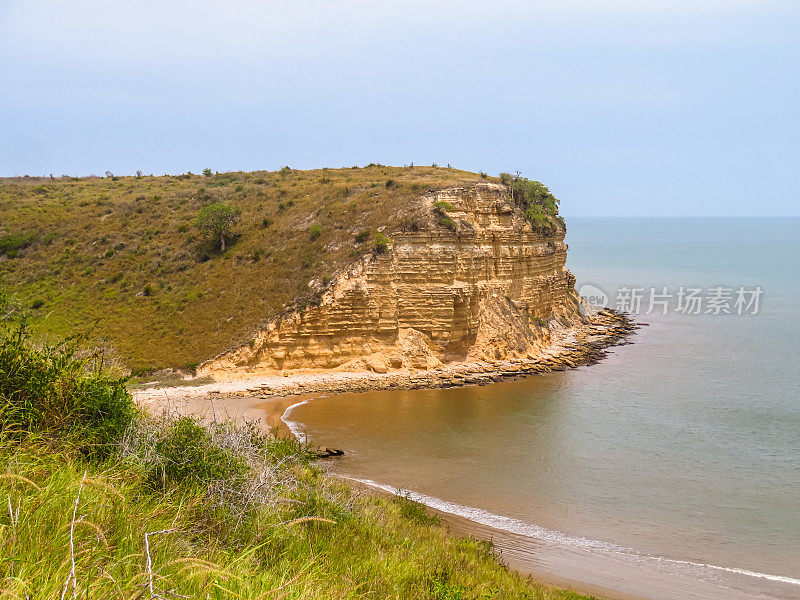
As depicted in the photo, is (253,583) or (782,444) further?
(782,444)

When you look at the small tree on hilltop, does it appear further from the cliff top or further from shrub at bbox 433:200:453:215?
shrub at bbox 433:200:453:215

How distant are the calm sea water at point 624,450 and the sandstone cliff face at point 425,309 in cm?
365

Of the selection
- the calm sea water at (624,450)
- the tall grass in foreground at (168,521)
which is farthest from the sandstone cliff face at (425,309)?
the tall grass in foreground at (168,521)

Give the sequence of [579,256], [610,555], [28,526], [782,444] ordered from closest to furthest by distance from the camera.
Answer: [28,526] < [610,555] < [782,444] < [579,256]

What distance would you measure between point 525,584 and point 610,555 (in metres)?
5.42

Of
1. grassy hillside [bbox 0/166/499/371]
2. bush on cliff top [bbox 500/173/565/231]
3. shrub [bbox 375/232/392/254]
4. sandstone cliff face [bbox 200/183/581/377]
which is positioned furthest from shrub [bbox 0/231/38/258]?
bush on cliff top [bbox 500/173/565/231]

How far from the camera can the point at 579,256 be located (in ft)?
392

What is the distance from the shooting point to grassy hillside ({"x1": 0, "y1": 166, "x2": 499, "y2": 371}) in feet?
103

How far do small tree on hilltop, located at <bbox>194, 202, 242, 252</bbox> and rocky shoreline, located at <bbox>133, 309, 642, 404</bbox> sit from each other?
12942 mm

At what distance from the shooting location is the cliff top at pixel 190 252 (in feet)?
103

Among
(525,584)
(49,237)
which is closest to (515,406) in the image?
(525,584)

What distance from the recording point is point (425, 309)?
3247 centimetres

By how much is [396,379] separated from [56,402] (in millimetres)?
23115

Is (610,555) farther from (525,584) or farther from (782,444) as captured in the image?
(782,444)
